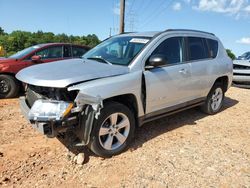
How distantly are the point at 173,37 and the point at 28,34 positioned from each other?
63.1 metres

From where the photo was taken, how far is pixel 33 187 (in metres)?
2.97

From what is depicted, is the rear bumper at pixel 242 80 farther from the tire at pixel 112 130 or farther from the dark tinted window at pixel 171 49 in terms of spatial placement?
the tire at pixel 112 130

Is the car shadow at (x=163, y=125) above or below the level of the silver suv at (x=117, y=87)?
below

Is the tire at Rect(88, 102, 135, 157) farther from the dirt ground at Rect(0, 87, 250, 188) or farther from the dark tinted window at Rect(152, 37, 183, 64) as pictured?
the dark tinted window at Rect(152, 37, 183, 64)

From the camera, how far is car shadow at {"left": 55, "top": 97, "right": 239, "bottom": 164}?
12.7ft

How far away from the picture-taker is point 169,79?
13.9 feet

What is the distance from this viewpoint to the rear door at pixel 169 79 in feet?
13.0

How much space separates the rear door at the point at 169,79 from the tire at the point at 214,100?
41.8 inches

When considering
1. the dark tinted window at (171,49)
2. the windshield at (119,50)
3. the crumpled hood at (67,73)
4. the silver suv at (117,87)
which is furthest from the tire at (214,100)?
the crumpled hood at (67,73)

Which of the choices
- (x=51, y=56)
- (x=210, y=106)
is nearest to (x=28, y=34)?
(x=51, y=56)

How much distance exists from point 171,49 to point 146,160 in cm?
207

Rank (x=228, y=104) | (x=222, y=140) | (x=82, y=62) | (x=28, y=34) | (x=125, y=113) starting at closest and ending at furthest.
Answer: (x=125, y=113)
(x=82, y=62)
(x=222, y=140)
(x=228, y=104)
(x=28, y=34)

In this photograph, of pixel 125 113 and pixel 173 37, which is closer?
pixel 125 113

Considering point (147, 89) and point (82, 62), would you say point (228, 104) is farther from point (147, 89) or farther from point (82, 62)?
point (82, 62)
